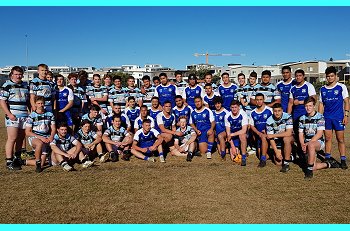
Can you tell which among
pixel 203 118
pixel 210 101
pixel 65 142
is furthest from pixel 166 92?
pixel 65 142

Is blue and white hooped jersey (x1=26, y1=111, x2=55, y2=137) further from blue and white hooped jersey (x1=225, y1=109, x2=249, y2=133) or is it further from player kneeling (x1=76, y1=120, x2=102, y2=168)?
blue and white hooped jersey (x1=225, y1=109, x2=249, y2=133)

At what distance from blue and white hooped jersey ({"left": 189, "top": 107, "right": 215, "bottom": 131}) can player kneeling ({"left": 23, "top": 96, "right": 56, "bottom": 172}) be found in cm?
330

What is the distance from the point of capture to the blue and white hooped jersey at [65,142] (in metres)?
6.27

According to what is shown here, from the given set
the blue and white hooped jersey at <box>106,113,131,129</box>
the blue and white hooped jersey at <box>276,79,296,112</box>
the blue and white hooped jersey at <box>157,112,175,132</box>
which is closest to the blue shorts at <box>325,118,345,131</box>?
the blue and white hooped jersey at <box>276,79,296,112</box>

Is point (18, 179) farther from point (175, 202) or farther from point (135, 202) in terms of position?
point (175, 202)

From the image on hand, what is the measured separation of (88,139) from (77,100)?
1.27 metres

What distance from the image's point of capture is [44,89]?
21.6 ft

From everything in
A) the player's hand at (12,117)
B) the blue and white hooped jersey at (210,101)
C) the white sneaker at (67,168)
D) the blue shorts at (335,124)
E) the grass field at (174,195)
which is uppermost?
the blue and white hooped jersey at (210,101)

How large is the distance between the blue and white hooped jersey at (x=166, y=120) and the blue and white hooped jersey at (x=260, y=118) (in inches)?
74.7

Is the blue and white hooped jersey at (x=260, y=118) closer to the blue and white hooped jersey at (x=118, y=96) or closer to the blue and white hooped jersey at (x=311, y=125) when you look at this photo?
the blue and white hooped jersey at (x=311, y=125)

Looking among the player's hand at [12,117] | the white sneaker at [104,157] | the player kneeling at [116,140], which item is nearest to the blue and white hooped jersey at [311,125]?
the player kneeling at [116,140]

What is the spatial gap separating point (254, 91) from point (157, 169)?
330cm

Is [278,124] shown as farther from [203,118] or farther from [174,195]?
[174,195]

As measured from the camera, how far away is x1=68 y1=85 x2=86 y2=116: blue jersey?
7.55m
